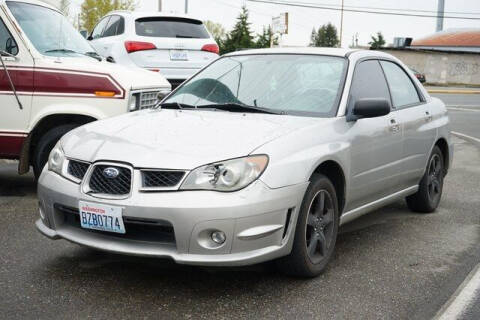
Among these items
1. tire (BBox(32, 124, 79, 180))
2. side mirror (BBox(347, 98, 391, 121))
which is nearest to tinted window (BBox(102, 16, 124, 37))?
tire (BBox(32, 124, 79, 180))

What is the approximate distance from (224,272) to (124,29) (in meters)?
7.48

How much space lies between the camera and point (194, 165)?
3.82 meters

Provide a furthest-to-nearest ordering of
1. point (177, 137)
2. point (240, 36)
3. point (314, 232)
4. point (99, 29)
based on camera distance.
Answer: point (240, 36) → point (99, 29) → point (314, 232) → point (177, 137)

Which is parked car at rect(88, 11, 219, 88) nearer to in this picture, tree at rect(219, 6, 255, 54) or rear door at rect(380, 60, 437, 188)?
rear door at rect(380, 60, 437, 188)

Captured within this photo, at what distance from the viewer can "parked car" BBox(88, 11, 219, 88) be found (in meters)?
10.8

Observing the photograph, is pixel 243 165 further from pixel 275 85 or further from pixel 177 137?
pixel 275 85

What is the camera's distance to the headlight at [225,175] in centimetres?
380

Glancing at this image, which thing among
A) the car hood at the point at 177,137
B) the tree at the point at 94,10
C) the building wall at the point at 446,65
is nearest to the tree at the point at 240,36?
the building wall at the point at 446,65

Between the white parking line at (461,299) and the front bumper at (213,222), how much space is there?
3.19 ft

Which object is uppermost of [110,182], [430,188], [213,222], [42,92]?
[42,92]

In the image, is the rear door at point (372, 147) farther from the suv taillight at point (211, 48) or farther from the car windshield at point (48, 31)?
the suv taillight at point (211, 48)

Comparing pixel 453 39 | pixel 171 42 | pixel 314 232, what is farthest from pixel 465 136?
pixel 453 39

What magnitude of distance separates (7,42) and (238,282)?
3.90 meters

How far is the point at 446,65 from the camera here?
55812mm
